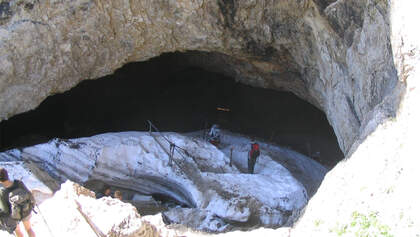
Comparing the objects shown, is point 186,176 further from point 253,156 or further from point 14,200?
point 14,200

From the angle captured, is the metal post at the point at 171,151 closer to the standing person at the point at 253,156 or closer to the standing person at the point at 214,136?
the standing person at the point at 253,156

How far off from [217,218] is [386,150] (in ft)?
9.72

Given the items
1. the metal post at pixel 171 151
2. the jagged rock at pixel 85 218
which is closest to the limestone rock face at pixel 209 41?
the metal post at pixel 171 151

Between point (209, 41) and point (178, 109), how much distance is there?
3286mm

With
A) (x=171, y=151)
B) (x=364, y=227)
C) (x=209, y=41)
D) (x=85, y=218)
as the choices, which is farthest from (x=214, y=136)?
(x=364, y=227)

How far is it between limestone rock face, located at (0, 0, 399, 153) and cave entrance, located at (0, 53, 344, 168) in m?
2.10

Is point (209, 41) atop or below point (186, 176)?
atop

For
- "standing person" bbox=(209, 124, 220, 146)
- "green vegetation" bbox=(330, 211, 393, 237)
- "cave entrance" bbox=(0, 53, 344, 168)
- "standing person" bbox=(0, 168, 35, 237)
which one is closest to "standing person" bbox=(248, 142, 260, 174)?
"standing person" bbox=(209, 124, 220, 146)

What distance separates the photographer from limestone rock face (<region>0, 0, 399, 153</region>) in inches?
231

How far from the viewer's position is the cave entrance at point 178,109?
10.0 m

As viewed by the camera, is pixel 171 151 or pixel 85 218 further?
pixel 171 151

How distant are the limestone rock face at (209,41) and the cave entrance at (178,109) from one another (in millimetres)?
2101

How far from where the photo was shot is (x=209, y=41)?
332 inches

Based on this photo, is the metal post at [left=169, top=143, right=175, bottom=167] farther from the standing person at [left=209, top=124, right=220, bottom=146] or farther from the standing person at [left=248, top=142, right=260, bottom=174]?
the standing person at [left=209, top=124, right=220, bottom=146]
